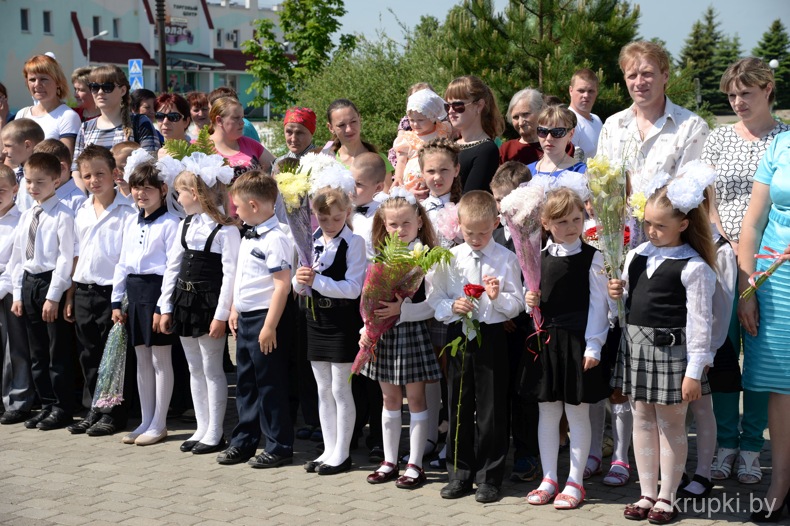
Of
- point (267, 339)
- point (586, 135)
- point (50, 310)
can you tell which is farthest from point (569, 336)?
point (50, 310)

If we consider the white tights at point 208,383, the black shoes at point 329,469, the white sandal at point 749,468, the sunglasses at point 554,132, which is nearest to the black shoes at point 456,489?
the black shoes at point 329,469

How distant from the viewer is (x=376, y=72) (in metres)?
20.6

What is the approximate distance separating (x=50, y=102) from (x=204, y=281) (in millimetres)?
3584

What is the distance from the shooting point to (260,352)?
657 cm

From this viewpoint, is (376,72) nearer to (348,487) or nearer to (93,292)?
(93,292)

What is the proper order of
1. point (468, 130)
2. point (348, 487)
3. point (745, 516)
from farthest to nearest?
point (468, 130) < point (348, 487) < point (745, 516)

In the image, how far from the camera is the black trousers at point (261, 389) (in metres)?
6.56

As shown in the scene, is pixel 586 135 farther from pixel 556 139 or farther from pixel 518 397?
pixel 518 397

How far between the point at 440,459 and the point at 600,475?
3.31 feet

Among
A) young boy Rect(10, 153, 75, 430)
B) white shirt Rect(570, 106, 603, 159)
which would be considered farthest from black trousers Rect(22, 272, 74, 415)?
white shirt Rect(570, 106, 603, 159)

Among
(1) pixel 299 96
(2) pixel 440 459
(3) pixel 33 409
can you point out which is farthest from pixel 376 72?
(2) pixel 440 459

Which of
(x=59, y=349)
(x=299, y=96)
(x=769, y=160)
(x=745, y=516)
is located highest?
(x=299, y=96)

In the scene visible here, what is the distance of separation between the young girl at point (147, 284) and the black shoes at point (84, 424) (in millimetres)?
454

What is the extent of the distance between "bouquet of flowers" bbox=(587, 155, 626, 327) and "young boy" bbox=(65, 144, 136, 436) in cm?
387
